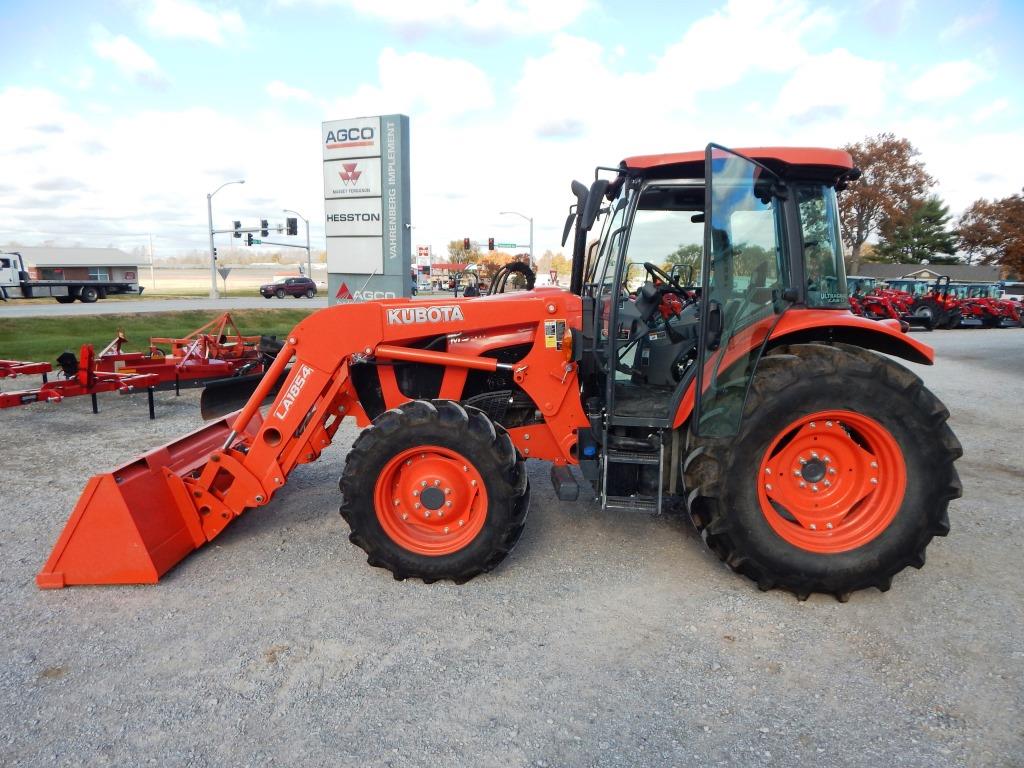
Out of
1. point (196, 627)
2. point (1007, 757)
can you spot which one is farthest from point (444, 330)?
point (1007, 757)

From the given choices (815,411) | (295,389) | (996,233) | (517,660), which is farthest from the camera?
(996,233)

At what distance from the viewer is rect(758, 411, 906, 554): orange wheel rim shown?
11.6 feet

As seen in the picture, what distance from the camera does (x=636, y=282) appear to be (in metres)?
3.95

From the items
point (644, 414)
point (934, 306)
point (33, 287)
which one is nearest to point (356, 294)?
point (644, 414)

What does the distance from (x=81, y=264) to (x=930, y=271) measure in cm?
5926

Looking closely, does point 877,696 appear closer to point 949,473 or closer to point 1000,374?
point 949,473

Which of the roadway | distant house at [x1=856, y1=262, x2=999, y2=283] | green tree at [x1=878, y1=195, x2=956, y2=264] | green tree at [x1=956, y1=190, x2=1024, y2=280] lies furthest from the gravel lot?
green tree at [x1=878, y1=195, x2=956, y2=264]

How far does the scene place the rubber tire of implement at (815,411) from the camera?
3.44m

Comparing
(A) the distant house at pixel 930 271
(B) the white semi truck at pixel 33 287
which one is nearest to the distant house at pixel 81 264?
(B) the white semi truck at pixel 33 287

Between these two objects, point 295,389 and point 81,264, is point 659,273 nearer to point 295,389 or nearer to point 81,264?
point 295,389

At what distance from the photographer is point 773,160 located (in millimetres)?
3559

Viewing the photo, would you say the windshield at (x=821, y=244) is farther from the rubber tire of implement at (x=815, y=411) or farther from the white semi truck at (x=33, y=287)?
the white semi truck at (x=33, y=287)

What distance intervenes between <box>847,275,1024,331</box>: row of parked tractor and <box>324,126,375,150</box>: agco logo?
17.9m

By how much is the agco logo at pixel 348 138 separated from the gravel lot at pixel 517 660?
804 centimetres
